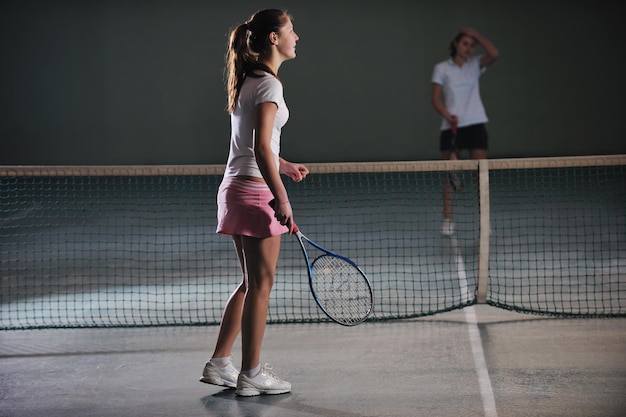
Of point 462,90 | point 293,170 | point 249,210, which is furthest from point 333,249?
point 249,210

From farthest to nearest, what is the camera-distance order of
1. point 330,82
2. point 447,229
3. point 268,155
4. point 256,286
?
point 330,82 → point 447,229 → point 256,286 → point 268,155

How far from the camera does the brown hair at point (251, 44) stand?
3.54 metres

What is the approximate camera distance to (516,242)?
7.52m

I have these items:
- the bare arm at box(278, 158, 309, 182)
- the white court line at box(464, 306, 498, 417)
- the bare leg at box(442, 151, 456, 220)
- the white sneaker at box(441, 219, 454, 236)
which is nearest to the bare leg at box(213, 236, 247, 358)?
the bare arm at box(278, 158, 309, 182)

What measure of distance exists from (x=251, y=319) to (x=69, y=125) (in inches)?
514

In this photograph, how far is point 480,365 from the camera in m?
4.07

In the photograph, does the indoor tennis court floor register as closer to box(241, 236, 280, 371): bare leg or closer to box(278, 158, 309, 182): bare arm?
box(241, 236, 280, 371): bare leg

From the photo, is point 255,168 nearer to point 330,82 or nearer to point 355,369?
point 355,369

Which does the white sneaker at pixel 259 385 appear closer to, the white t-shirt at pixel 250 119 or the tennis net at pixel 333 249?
the white t-shirt at pixel 250 119

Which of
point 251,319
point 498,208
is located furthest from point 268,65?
point 498,208

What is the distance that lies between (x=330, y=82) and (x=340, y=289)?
1255 centimetres

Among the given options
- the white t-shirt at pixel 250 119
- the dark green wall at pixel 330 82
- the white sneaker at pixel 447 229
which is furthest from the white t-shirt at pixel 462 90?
the dark green wall at pixel 330 82

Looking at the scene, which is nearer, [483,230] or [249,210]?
[249,210]

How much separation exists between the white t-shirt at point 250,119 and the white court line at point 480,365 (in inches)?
48.1
